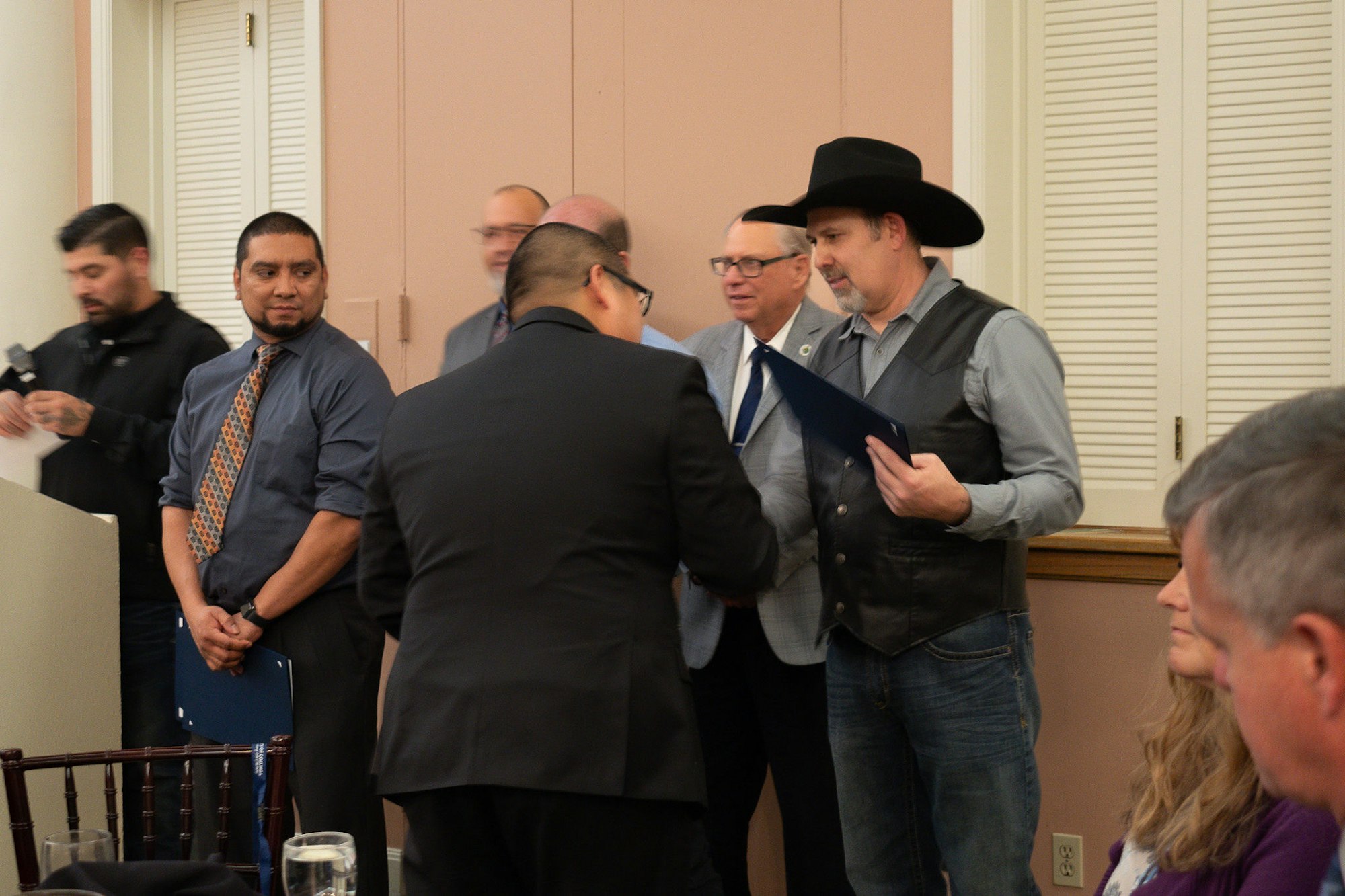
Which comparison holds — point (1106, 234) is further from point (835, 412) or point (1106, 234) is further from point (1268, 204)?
point (835, 412)

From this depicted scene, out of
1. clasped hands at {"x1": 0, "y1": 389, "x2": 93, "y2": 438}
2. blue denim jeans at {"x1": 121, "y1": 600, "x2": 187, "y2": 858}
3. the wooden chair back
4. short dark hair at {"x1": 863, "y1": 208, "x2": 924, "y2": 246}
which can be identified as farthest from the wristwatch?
short dark hair at {"x1": 863, "y1": 208, "x2": 924, "y2": 246}

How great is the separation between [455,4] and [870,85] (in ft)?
4.64

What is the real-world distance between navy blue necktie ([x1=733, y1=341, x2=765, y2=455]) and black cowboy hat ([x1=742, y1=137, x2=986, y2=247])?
536 mm

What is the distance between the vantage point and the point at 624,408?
1843 millimetres

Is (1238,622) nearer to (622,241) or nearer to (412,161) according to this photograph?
(622,241)

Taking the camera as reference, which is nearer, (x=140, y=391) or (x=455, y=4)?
(x=140, y=391)

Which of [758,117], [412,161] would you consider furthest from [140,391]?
[758,117]

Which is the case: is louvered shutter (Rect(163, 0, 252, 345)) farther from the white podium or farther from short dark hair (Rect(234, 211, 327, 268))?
the white podium

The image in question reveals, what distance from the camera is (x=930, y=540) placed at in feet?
7.42

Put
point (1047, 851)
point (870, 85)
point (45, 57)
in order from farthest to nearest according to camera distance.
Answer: point (45, 57) < point (870, 85) < point (1047, 851)

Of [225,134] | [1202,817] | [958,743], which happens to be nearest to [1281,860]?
[1202,817]

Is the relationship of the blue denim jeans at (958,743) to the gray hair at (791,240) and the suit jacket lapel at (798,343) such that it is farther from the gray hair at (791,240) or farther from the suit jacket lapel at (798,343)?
the gray hair at (791,240)

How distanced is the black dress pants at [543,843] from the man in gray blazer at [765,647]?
0.93m

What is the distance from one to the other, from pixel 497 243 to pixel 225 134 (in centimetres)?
184
